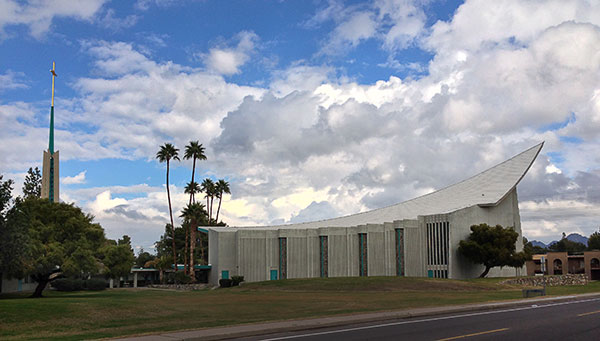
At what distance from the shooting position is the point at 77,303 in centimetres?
2409

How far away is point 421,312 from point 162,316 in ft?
35.5

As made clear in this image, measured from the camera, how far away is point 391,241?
65.6 meters

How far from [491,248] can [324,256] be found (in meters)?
20.9

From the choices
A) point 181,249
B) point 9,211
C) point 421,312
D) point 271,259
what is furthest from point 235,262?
point 421,312

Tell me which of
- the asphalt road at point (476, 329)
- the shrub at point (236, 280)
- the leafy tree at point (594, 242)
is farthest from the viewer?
the leafy tree at point (594, 242)

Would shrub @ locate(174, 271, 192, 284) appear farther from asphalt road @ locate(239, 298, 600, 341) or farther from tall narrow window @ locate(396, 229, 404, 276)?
asphalt road @ locate(239, 298, 600, 341)

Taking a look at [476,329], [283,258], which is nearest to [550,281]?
[283,258]

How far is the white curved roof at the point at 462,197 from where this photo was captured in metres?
67.2

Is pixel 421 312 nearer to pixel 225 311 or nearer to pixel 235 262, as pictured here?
pixel 225 311

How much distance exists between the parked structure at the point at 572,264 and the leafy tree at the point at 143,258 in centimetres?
8549

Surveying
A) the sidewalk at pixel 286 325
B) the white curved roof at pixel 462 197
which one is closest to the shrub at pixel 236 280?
the white curved roof at pixel 462 197

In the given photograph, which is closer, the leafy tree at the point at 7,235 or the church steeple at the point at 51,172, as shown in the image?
the leafy tree at the point at 7,235

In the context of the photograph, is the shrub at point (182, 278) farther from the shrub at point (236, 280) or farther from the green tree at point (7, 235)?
the green tree at point (7, 235)

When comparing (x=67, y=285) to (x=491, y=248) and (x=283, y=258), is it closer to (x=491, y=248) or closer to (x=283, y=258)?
(x=283, y=258)
